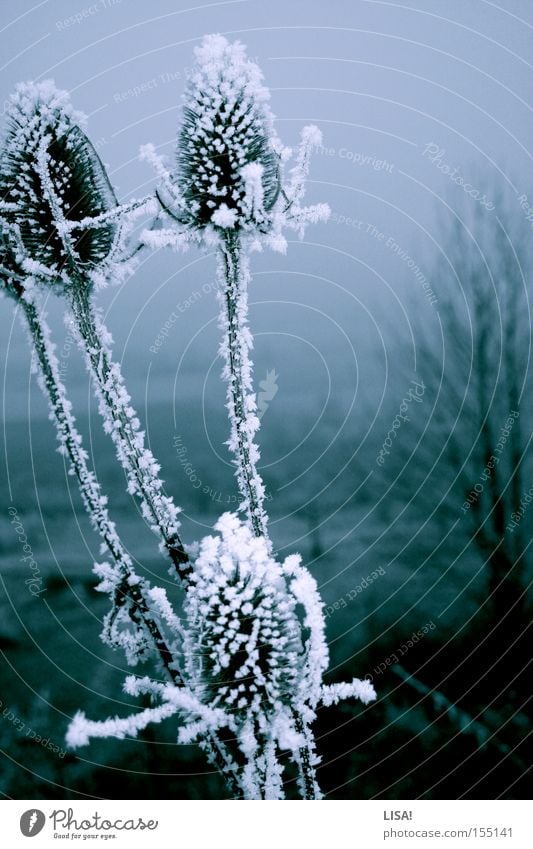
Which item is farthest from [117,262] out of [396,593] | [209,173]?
[396,593]

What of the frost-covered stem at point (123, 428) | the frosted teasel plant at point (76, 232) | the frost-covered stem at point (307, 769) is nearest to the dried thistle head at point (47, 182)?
the frosted teasel plant at point (76, 232)

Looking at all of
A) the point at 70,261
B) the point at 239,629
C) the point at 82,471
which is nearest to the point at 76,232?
the point at 70,261

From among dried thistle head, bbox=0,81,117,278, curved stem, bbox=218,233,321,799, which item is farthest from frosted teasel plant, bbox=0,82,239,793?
curved stem, bbox=218,233,321,799

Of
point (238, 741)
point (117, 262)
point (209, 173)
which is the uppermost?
point (209, 173)

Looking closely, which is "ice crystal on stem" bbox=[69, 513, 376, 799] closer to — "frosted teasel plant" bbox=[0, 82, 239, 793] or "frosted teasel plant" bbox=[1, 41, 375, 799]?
"frosted teasel plant" bbox=[1, 41, 375, 799]

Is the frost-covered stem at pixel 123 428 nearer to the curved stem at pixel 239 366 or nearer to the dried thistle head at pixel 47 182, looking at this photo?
the dried thistle head at pixel 47 182

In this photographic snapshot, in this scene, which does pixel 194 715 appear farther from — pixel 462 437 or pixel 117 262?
pixel 462 437
